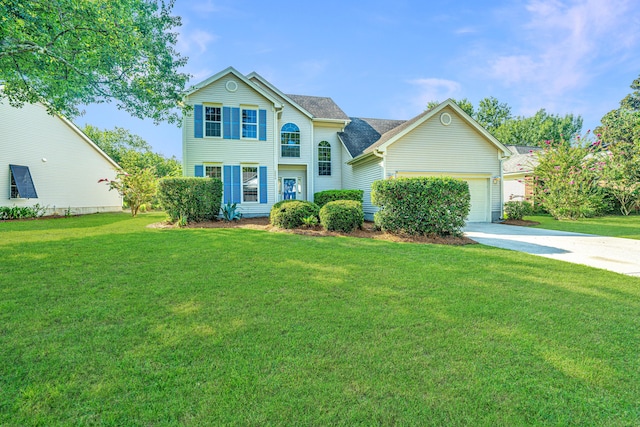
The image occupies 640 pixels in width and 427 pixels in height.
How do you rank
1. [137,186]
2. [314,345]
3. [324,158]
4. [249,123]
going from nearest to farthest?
[314,345] < [249,123] < [137,186] < [324,158]

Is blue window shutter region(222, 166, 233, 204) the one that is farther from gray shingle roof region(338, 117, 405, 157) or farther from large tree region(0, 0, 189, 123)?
gray shingle roof region(338, 117, 405, 157)

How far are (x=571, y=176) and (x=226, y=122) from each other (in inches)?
707

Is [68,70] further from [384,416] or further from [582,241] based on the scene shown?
[582,241]

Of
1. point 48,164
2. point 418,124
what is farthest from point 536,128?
point 48,164

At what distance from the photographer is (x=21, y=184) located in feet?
49.1

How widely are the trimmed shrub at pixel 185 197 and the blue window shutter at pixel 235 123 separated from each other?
3.44 metres

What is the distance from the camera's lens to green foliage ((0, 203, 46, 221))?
13781 millimetres

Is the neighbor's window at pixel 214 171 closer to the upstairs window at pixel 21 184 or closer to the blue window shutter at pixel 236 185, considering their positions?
the blue window shutter at pixel 236 185

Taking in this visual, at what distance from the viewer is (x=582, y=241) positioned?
8.56m

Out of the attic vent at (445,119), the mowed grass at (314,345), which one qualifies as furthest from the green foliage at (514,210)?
the mowed grass at (314,345)

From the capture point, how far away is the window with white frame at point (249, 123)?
14.1 m

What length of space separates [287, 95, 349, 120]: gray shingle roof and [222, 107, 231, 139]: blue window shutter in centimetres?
493

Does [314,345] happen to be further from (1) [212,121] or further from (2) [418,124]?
(1) [212,121]

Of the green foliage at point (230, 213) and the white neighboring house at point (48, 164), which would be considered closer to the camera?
the green foliage at point (230, 213)
